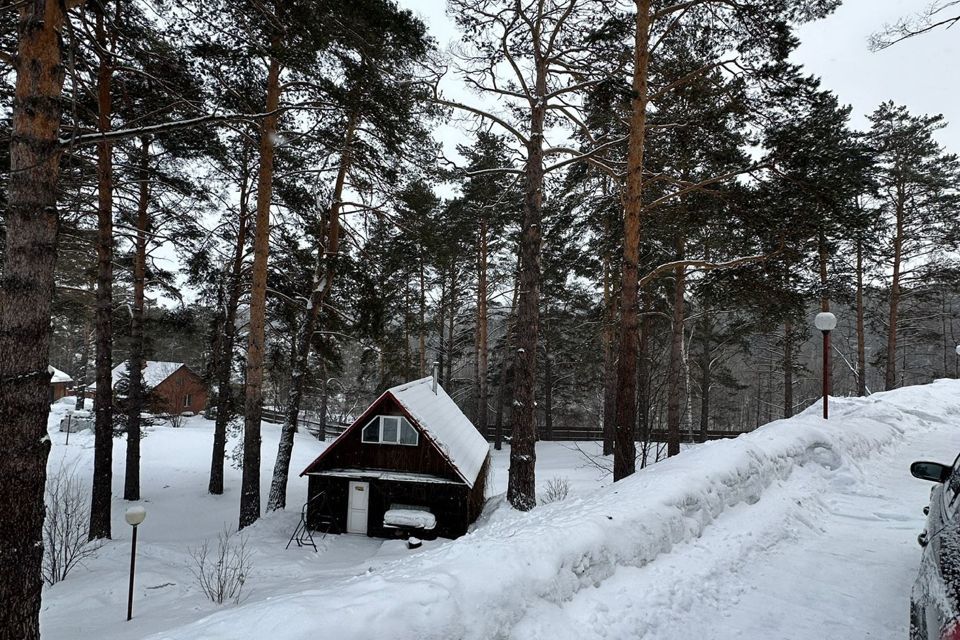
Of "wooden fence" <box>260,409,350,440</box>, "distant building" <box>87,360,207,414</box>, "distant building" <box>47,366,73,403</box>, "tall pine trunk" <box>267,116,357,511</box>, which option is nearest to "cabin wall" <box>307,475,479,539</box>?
"tall pine trunk" <box>267,116,357,511</box>

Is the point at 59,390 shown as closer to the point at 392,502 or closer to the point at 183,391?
the point at 183,391

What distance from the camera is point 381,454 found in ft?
44.8

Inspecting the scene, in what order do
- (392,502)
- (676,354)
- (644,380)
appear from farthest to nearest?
1. (676,354)
2. (392,502)
3. (644,380)

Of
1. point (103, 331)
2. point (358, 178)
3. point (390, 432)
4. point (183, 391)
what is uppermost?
point (358, 178)

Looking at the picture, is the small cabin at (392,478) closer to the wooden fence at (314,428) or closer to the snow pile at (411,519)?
the snow pile at (411,519)

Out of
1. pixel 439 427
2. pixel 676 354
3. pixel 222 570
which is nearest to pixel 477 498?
pixel 439 427

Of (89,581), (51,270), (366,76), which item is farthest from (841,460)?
(89,581)

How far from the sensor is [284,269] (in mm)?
14242

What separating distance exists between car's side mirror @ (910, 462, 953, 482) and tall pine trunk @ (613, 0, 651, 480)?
14.4ft

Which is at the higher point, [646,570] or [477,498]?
[646,570]

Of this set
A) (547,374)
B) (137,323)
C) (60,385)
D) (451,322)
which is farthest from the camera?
(60,385)

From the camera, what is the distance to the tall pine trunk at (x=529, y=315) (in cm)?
946

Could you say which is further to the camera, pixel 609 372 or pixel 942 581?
pixel 609 372

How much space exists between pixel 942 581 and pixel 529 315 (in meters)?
7.68
